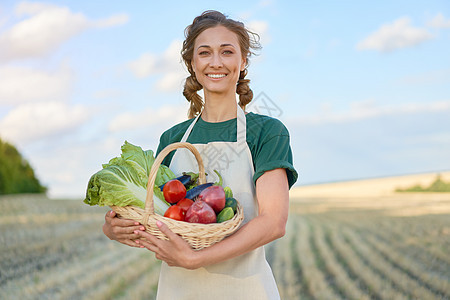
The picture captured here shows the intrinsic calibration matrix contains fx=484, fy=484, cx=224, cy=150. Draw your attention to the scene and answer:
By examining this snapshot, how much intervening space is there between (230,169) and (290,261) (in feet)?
18.5

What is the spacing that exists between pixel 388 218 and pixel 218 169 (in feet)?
38.9

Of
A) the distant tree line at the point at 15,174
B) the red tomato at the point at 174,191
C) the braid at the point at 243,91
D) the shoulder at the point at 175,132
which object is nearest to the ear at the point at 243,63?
the braid at the point at 243,91

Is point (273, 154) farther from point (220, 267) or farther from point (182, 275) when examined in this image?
point (182, 275)

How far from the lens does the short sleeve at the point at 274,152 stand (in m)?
2.35

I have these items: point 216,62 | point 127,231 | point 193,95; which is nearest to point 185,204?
point 127,231

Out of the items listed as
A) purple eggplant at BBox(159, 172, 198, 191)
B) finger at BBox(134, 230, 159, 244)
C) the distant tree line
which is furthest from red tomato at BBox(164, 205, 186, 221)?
the distant tree line

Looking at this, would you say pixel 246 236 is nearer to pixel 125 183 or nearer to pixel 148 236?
pixel 148 236

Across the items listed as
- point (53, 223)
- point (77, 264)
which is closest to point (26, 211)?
point (53, 223)

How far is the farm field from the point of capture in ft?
19.9

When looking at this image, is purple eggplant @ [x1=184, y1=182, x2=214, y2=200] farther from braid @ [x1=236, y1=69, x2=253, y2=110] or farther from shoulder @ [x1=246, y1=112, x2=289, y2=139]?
braid @ [x1=236, y1=69, x2=253, y2=110]

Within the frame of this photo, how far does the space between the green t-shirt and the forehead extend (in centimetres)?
42

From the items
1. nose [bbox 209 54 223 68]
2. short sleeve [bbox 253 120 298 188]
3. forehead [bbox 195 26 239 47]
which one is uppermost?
forehead [bbox 195 26 239 47]

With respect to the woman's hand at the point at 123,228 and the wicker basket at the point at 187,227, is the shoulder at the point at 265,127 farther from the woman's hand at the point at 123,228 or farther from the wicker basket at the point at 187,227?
the woman's hand at the point at 123,228

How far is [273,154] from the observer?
94.6 inches
